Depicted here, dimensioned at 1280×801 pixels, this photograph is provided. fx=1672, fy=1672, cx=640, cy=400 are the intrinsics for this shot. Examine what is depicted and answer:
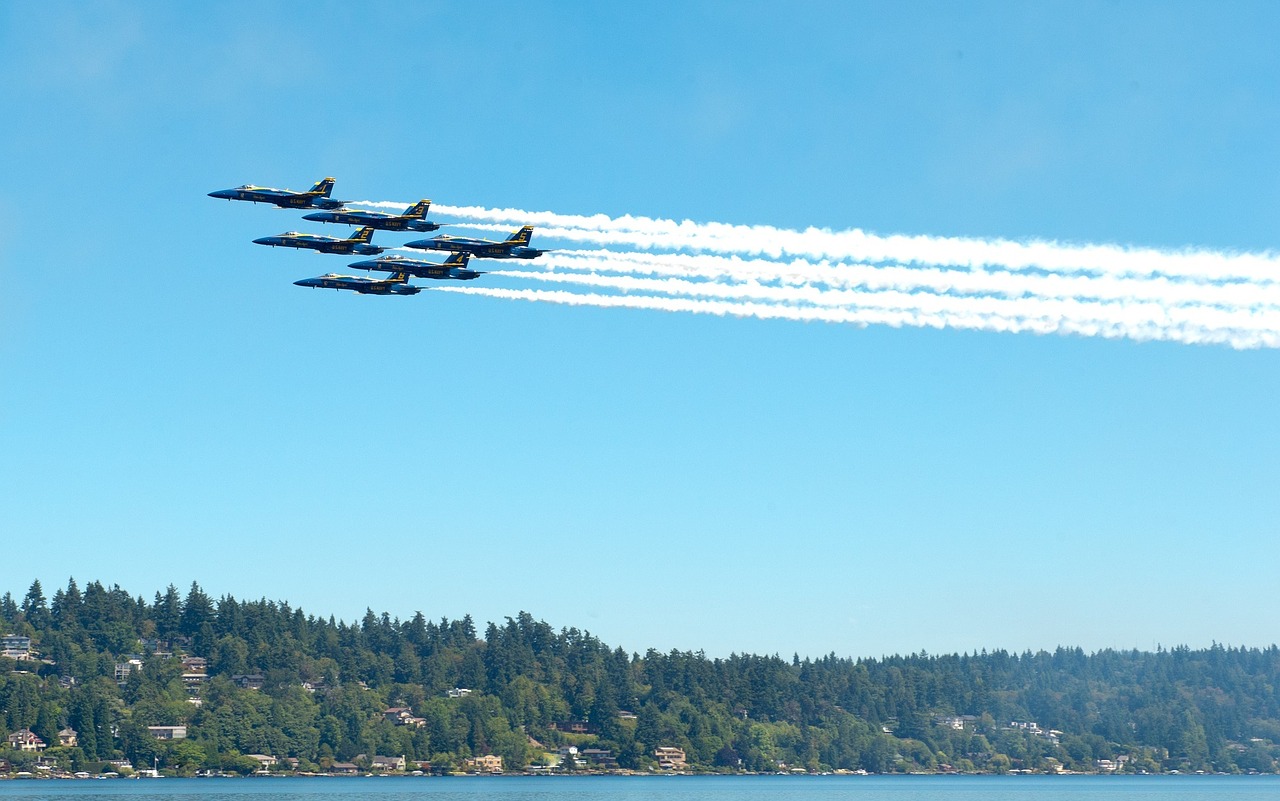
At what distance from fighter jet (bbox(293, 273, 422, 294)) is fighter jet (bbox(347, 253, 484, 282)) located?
2.42 ft

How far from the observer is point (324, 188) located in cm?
11250

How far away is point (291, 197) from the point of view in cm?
11181

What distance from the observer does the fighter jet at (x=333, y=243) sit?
112000 millimetres

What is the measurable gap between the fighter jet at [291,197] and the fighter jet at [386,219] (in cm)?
91

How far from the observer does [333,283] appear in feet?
392

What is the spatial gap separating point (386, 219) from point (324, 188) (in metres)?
5.35

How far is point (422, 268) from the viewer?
115188 mm

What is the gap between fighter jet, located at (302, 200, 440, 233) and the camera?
110 m

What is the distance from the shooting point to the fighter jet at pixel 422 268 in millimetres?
113062

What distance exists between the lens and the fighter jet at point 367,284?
112113mm

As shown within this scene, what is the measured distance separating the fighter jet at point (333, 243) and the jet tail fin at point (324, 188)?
297cm

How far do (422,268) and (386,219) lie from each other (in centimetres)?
569

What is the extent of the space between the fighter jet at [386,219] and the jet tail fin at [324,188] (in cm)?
148

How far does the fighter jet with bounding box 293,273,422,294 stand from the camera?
11211 cm
